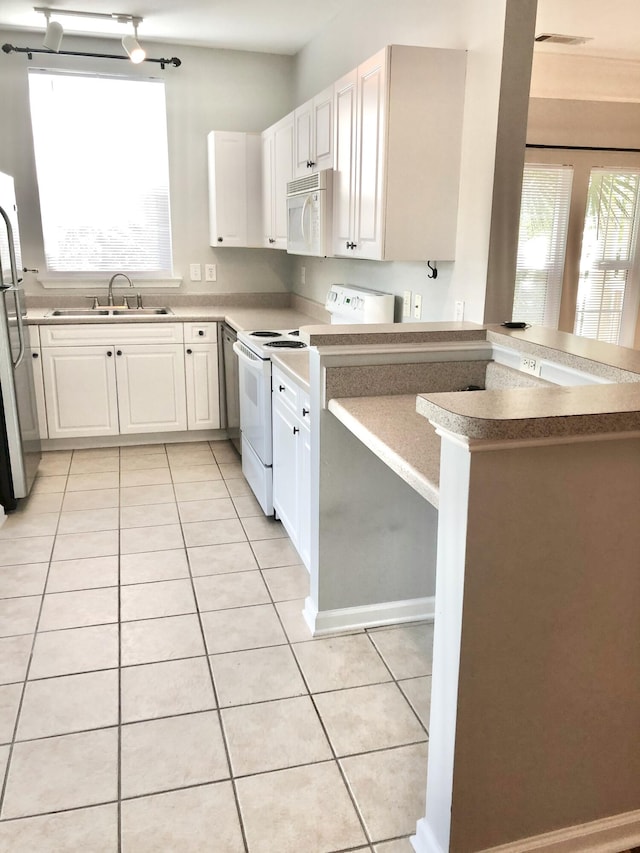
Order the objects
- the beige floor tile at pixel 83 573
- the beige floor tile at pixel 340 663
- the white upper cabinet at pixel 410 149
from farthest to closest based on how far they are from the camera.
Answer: the beige floor tile at pixel 83 573, the white upper cabinet at pixel 410 149, the beige floor tile at pixel 340 663

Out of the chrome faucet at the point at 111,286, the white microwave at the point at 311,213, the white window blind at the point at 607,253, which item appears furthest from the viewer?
the chrome faucet at the point at 111,286

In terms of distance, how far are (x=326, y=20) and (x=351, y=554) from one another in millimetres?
3211

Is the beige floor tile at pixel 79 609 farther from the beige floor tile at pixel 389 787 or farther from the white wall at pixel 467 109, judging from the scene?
the white wall at pixel 467 109

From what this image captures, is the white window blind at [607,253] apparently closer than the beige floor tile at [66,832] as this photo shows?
No

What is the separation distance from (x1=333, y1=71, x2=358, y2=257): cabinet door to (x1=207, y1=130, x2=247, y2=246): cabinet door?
170cm

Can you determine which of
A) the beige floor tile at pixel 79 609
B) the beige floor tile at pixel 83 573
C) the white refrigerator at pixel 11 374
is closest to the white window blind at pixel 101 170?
the white refrigerator at pixel 11 374

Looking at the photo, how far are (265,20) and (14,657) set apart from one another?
12.1 ft

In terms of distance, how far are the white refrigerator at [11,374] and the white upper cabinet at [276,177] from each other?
5.06ft

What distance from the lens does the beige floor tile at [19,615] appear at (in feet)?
8.27

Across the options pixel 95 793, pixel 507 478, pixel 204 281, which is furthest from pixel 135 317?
pixel 507 478

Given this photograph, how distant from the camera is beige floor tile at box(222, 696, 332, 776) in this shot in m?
1.89

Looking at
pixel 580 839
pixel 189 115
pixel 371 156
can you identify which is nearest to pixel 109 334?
pixel 189 115

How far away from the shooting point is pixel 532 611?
142 centimetres

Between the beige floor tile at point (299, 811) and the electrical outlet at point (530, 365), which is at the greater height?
the electrical outlet at point (530, 365)
